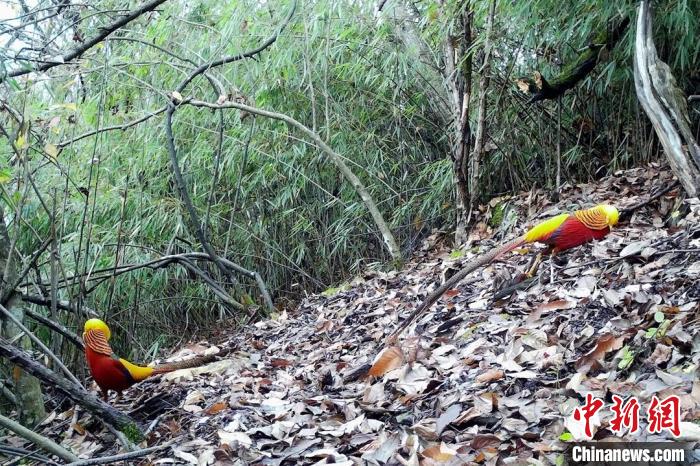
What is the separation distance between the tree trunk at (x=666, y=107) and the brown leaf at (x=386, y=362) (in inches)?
63.5

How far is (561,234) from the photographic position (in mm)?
3033

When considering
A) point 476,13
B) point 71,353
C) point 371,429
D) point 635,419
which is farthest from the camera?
point 476,13

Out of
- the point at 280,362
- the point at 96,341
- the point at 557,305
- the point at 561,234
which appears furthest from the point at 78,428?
the point at 561,234

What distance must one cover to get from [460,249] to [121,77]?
2755mm

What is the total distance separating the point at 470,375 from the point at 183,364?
5.05 ft

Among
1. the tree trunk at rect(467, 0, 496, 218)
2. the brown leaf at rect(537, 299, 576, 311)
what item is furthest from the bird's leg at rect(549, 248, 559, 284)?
the tree trunk at rect(467, 0, 496, 218)

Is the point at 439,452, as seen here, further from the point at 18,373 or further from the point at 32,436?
the point at 18,373

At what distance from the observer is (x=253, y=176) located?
5.40 meters

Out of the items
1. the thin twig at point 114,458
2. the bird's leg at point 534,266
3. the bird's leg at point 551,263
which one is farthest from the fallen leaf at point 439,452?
the bird's leg at point 534,266

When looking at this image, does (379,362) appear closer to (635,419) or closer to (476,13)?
(635,419)

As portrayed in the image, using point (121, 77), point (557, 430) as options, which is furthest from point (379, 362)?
point (121, 77)

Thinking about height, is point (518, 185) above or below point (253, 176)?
below

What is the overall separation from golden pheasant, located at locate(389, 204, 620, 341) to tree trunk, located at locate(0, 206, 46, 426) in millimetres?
1492

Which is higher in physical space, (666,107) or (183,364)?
(666,107)
